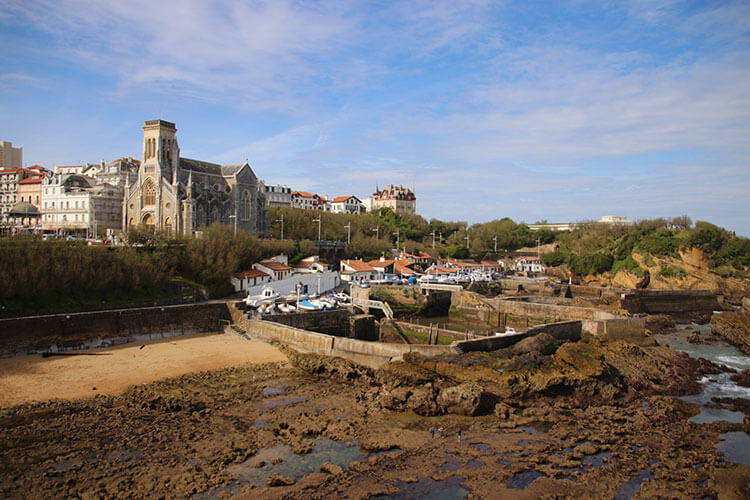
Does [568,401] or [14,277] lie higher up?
[14,277]

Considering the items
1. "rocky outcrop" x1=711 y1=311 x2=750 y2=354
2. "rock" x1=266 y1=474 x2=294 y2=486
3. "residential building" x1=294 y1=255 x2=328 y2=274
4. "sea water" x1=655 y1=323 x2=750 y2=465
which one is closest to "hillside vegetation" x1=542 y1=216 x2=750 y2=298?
"sea water" x1=655 y1=323 x2=750 y2=465

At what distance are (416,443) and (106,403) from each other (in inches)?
425

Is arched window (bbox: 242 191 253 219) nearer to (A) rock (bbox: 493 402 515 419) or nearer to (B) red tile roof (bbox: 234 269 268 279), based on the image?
(B) red tile roof (bbox: 234 269 268 279)

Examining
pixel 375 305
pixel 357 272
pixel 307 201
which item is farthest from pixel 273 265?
pixel 307 201

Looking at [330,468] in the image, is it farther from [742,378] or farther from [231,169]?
[231,169]

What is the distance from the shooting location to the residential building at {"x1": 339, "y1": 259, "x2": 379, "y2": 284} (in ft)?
159

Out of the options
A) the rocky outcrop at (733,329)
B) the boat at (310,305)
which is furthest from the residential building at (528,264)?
the boat at (310,305)

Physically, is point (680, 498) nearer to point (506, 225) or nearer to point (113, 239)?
point (113, 239)

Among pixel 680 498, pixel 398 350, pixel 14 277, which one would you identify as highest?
pixel 14 277

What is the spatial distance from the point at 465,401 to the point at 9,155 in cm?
12380

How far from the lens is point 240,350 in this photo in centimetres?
2464

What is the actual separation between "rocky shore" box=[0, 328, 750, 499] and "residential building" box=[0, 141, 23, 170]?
111740mm

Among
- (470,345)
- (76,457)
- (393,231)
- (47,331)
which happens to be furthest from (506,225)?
(76,457)

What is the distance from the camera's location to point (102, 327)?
25.0 metres
